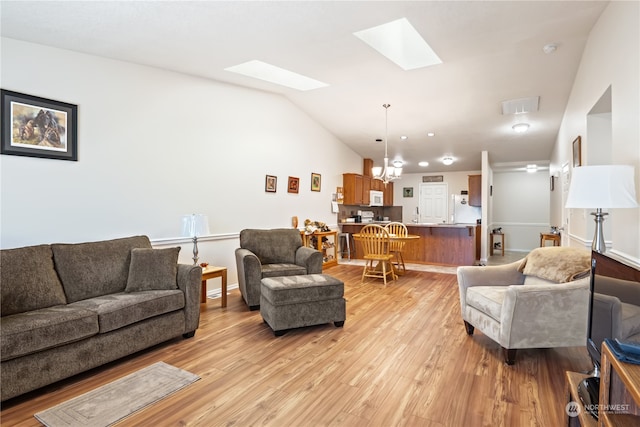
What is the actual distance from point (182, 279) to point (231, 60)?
2442 mm

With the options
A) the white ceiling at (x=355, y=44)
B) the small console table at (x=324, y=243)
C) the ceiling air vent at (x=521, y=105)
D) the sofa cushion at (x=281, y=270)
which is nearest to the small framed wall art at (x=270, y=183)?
the small console table at (x=324, y=243)

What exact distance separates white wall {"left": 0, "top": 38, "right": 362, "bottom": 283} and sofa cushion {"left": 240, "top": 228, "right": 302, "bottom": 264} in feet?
1.58

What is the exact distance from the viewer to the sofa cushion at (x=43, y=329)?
187 cm

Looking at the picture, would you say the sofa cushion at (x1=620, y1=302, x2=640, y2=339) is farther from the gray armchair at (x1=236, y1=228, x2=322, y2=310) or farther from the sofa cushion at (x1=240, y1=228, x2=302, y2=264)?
the sofa cushion at (x1=240, y1=228, x2=302, y2=264)

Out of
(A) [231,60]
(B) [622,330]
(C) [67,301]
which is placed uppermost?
(A) [231,60]

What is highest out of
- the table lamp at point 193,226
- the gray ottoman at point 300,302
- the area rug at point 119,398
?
the table lamp at point 193,226

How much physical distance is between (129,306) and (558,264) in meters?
3.36

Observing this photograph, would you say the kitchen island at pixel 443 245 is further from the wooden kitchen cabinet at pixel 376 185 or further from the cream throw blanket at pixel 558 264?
the cream throw blanket at pixel 558 264

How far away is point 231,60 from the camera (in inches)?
144

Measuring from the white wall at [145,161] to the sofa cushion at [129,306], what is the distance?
91cm

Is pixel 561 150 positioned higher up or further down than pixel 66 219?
higher up

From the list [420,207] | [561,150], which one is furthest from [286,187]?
[420,207]

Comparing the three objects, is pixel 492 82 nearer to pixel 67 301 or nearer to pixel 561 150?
pixel 561 150

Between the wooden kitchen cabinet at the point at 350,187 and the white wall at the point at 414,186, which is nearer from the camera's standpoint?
the wooden kitchen cabinet at the point at 350,187
